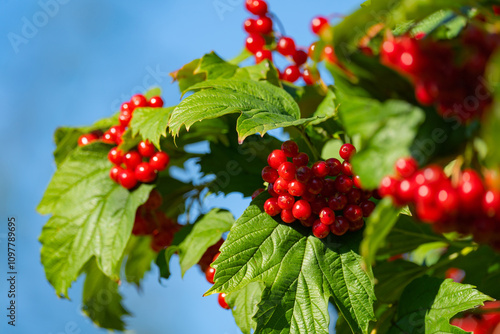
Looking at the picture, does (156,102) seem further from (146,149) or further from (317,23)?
(317,23)

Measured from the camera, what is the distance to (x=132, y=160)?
1731 millimetres

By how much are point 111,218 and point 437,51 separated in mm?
1208

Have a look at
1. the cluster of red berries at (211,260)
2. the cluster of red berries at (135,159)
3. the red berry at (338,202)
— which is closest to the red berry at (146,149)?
the cluster of red berries at (135,159)

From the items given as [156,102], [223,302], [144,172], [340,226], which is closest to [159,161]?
[144,172]

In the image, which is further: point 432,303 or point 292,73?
point 292,73

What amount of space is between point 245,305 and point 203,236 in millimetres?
253

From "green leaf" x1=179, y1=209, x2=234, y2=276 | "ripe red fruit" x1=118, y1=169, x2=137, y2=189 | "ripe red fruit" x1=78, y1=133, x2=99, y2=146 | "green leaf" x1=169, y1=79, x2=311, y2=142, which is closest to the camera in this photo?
"green leaf" x1=169, y1=79, x2=311, y2=142

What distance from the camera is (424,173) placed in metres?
0.73

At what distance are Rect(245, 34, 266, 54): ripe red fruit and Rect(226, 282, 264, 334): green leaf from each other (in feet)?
2.85

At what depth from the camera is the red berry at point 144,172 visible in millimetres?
1716

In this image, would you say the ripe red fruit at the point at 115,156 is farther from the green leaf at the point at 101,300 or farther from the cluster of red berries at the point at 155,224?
the green leaf at the point at 101,300

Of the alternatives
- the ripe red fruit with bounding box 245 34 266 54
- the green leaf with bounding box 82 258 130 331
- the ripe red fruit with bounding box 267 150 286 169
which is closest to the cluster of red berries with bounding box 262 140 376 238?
the ripe red fruit with bounding box 267 150 286 169

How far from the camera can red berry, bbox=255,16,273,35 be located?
2.00 meters

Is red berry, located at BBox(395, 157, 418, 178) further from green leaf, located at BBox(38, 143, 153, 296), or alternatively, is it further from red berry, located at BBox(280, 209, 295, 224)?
green leaf, located at BBox(38, 143, 153, 296)
